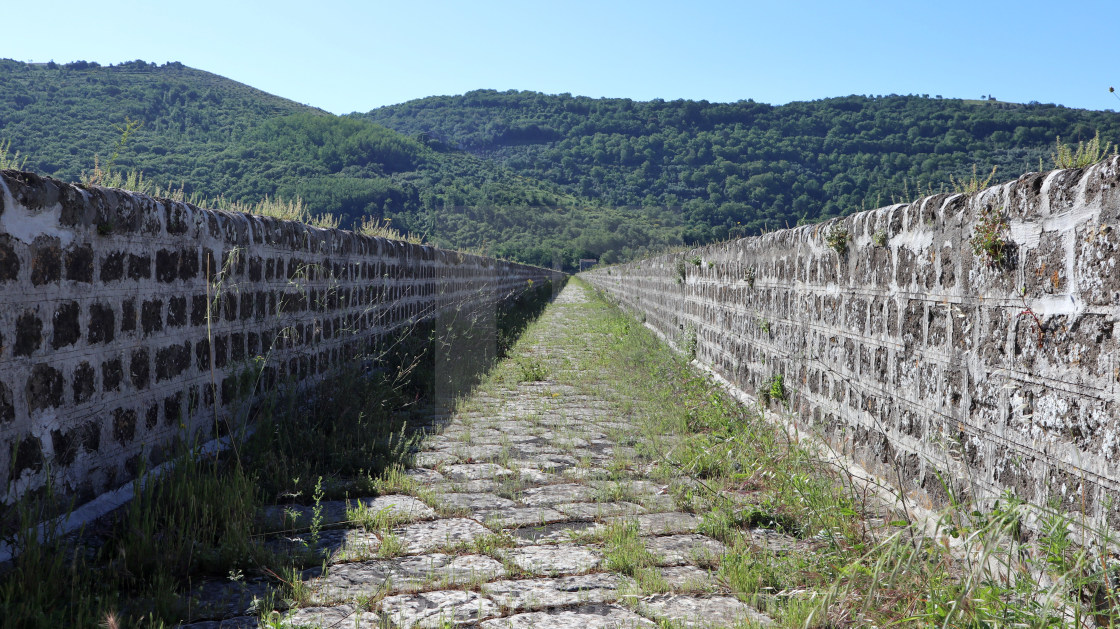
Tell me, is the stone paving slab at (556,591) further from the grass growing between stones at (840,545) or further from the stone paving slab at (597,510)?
the stone paving slab at (597,510)

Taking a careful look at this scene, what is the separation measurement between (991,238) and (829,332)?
156 cm

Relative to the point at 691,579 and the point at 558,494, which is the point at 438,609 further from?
the point at 558,494

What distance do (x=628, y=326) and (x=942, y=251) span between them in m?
9.29

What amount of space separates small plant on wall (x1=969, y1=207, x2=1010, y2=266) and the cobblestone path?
54.1 inches

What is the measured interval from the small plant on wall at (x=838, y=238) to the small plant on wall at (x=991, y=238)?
122 cm

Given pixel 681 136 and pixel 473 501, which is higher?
pixel 681 136

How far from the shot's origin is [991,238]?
2.34 metres

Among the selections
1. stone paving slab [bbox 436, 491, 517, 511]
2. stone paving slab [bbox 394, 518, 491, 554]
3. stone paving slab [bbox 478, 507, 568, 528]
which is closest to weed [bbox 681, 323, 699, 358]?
stone paving slab [bbox 436, 491, 517, 511]

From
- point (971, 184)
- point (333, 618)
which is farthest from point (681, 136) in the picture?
point (333, 618)

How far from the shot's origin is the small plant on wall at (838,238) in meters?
3.69

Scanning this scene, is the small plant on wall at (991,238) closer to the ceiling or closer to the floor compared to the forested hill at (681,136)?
closer to the floor

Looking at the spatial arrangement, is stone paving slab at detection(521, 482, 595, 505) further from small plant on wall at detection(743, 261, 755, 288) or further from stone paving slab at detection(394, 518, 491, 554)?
small plant on wall at detection(743, 261, 755, 288)

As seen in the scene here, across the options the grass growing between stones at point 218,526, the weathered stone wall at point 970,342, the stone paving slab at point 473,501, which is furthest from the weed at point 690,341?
the stone paving slab at point 473,501

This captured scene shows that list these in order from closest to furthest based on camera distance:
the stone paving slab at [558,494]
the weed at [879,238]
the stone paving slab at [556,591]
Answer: the stone paving slab at [556,591]
the weed at [879,238]
the stone paving slab at [558,494]
